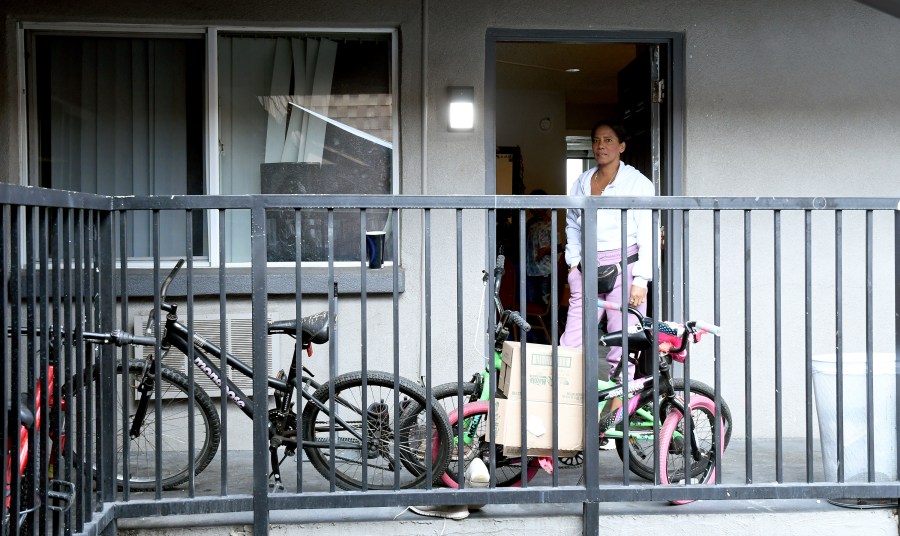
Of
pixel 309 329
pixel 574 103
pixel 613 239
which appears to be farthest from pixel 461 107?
pixel 574 103

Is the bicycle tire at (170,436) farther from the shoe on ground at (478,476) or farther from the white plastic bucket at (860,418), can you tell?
the white plastic bucket at (860,418)

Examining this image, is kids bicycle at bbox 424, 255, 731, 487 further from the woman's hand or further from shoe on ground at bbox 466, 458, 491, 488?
the woman's hand

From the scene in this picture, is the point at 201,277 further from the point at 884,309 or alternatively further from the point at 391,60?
the point at 884,309

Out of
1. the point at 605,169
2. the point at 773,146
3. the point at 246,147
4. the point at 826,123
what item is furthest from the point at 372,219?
the point at 826,123

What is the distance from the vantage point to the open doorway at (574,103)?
5.45 metres

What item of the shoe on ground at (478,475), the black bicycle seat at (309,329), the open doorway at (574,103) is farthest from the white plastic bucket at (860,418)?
the black bicycle seat at (309,329)

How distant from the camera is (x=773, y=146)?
18.1 feet

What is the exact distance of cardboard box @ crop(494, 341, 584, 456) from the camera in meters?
3.73

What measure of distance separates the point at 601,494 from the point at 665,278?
2.25m

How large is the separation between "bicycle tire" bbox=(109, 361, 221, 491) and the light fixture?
2127 millimetres

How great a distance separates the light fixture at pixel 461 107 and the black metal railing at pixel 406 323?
1.66 feet

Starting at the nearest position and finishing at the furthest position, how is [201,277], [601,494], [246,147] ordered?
[601,494]
[201,277]
[246,147]

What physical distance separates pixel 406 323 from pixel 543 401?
1.68 meters

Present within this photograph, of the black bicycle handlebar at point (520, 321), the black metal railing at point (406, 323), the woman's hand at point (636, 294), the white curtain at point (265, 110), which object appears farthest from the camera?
the white curtain at point (265, 110)
